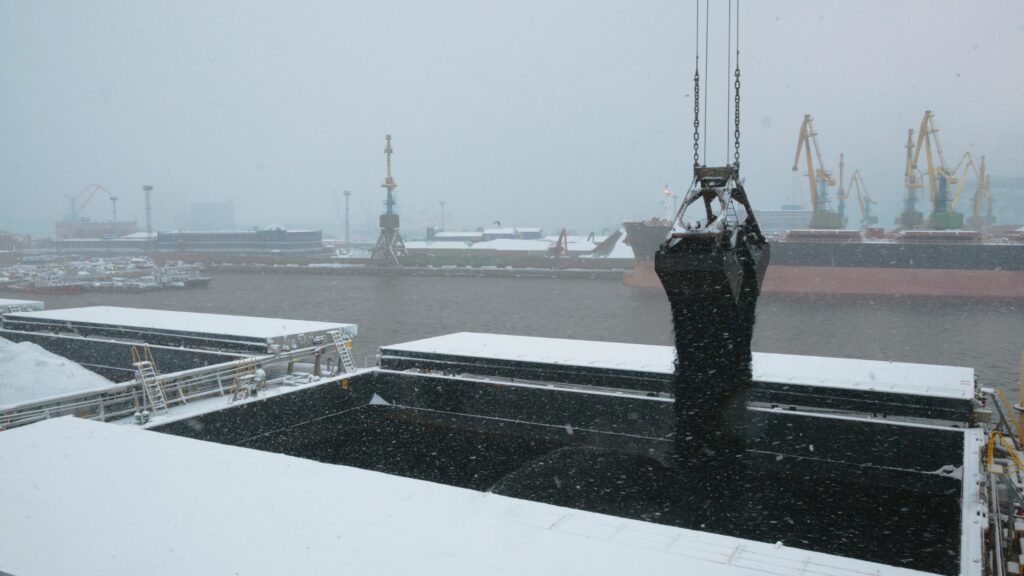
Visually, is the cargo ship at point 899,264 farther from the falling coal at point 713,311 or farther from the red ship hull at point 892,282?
the falling coal at point 713,311

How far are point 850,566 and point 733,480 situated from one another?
373 centimetres

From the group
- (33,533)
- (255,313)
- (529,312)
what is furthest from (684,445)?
(255,313)

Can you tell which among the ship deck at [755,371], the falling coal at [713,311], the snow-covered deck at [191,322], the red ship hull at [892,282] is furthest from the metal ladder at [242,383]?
the red ship hull at [892,282]

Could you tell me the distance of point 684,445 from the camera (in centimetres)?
577

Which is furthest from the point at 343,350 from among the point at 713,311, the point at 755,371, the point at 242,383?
the point at 713,311

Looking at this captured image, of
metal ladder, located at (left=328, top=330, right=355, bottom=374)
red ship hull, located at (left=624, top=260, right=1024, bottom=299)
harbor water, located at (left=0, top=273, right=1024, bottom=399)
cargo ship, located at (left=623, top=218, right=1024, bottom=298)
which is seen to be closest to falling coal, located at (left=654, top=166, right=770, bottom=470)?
metal ladder, located at (left=328, top=330, right=355, bottom=374)

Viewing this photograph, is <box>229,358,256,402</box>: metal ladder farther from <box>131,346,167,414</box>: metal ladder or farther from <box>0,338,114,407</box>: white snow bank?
<box>0,338,114,407</box>: white snow bank

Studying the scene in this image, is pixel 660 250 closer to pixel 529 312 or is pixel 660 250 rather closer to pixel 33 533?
pixel 33 533

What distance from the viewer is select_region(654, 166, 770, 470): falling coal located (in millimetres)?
4879

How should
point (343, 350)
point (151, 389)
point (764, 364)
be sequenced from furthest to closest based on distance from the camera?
point (343, 350) → point (764, 364) → point (151, 389)

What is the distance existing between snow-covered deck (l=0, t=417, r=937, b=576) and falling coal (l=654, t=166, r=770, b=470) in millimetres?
2056

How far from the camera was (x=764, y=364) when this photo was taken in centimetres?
837

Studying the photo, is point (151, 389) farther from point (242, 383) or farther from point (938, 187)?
point (938, 187)

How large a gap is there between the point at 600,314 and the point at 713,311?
23849 millimetres
